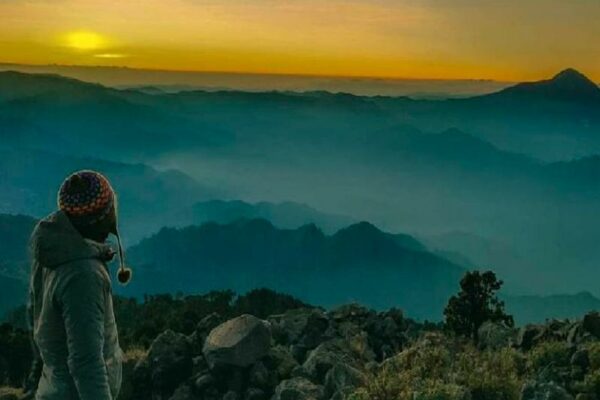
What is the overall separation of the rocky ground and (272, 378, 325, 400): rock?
0.03 feet

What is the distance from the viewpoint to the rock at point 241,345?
11609 millimetres

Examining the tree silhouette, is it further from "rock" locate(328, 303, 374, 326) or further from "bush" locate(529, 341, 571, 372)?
"bush" locate(529, 341, 571, 372)

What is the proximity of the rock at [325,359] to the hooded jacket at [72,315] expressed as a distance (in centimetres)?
661

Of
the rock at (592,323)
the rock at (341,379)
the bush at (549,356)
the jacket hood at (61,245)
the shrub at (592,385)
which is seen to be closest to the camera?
the jacket hood at (61,245)

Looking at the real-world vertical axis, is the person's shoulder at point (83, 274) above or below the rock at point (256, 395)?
above

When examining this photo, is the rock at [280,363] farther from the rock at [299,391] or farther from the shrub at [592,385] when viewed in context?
the shrub at [592,385]

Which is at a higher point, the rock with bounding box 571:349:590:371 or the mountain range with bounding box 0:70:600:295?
the rock with bounding box 571:349:590:371

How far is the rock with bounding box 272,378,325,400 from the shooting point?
10102 millimetres

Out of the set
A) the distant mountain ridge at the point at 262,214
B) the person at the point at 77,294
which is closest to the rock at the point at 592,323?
the person at the point at 77,294

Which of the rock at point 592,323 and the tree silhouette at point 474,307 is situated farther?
the tree silhouette at point 474,307

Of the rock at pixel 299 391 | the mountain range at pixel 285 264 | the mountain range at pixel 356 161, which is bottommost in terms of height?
the mountain range at pixel 285 264

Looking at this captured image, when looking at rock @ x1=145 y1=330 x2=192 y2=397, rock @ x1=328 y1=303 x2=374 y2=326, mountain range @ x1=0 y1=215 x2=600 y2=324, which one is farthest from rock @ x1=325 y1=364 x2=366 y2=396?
mountain range @ x1=0 y1=215 x2=600 y2=324

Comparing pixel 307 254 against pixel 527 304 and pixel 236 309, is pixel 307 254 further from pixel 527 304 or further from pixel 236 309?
pixel 236 309

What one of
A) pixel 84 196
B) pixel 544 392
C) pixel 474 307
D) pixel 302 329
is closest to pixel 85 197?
pixel 84 196
